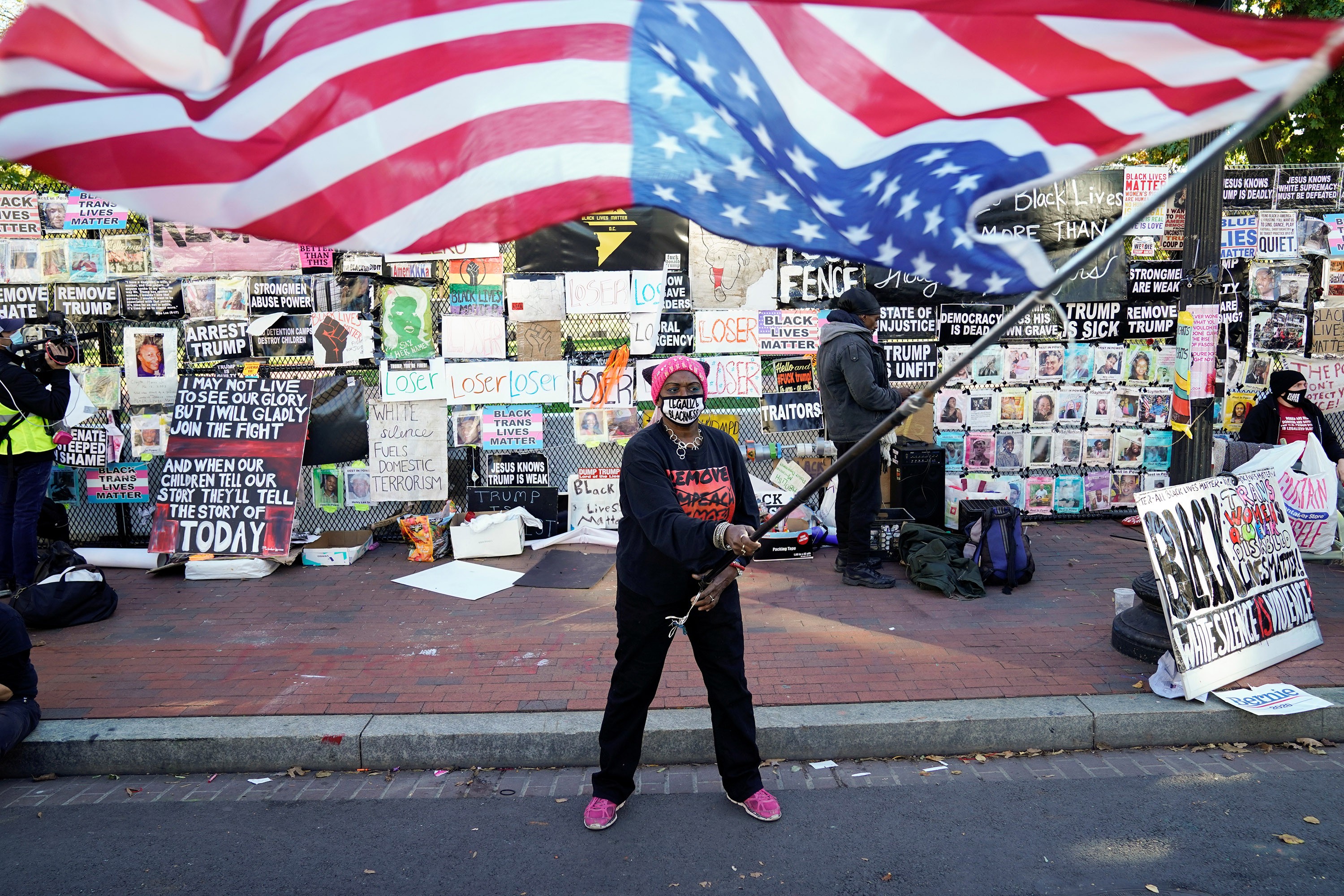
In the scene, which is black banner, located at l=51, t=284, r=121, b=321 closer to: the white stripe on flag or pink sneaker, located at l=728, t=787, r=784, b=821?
pink sneaker, located at l=728, t=787, r=784, b=821

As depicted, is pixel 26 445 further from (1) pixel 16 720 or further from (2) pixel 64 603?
(1) pixel 16 720

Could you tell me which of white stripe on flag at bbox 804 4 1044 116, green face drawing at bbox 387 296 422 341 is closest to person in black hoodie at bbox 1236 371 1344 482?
white stripe on flag at bbox 804 4 1044 116

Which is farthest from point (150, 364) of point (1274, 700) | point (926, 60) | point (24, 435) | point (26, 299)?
point (1274, 700)

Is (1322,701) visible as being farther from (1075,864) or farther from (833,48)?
(833,48)

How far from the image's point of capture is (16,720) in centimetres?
454

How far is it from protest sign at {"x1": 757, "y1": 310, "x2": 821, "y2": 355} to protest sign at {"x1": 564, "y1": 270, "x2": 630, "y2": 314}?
4.22 feet

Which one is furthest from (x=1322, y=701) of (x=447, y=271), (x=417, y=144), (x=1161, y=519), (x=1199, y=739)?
(x=447, y=271)

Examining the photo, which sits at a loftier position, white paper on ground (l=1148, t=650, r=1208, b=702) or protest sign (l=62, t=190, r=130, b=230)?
protest sign (l=62, t=190, r=130, b=230)

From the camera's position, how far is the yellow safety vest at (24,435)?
23.1 ft

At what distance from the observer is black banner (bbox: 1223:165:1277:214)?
349 inches

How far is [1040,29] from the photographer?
94.7 inches

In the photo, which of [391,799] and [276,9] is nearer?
[276,9]

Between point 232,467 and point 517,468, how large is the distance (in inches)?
97.9

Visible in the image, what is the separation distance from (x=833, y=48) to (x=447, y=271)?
21.6 feet
